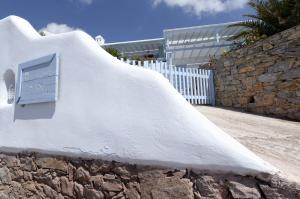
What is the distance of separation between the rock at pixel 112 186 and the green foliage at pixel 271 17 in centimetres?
690

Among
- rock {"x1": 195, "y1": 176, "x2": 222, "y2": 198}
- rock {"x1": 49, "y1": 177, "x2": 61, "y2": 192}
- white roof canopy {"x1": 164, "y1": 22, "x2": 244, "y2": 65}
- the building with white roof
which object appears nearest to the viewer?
rock {"x1": 195, "y1": 176, "x2": 222, "y2": 198}

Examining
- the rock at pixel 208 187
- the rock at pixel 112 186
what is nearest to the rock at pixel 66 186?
the rock at pixel 112 186

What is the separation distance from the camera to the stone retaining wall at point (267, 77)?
6.73 m

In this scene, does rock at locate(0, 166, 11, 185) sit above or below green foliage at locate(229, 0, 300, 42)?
below

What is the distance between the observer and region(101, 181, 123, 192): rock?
3.05m

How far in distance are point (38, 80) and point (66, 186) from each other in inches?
55.2

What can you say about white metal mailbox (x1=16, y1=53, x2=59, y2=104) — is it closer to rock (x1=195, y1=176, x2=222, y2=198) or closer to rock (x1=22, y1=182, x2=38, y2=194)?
rock (x1=22, y1=182, x2=38, y2=194)

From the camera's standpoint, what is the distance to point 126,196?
2982 mm

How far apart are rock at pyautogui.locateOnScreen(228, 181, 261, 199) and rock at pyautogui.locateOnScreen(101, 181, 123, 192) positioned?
3.76 feet

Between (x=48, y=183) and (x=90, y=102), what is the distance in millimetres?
1203

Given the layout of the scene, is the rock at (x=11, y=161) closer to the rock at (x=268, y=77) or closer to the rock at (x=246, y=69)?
the rock at (x=268, y=77)

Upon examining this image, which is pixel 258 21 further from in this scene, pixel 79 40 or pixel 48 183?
pixel 48 183

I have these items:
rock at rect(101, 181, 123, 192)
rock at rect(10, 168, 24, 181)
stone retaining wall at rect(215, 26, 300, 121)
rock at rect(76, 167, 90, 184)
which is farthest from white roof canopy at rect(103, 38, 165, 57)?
rock at rect(101, 181, 123, 192)

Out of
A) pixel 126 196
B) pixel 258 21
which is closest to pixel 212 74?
pixel 258 21
